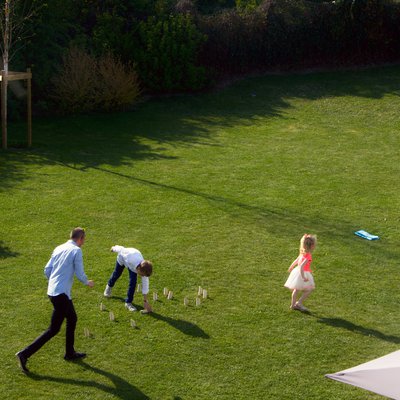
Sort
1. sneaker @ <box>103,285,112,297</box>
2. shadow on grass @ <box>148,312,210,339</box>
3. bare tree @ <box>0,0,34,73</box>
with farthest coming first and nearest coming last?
bare tree @ <box>0,0,34,73</box>
sneaker @ <box>103,285,112,297</box>
shadow on grass @ <box>148,312,210,339</box>

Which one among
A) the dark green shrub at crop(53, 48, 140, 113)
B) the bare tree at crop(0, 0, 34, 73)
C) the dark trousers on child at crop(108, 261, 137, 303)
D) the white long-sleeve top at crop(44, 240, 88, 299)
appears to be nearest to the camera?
the white long-sleeve top at crop(44, 240, 88, 299)

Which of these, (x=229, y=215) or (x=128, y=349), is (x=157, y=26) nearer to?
(x=229, y=215)

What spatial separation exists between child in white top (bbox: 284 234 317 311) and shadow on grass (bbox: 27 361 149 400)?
3.46 m

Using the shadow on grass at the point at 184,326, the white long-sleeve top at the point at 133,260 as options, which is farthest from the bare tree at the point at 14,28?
the shadow on grass at the point at 184,326

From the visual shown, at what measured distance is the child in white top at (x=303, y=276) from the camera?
42.0ft

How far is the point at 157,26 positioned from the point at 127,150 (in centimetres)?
743

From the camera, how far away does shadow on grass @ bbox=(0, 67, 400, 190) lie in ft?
70.8

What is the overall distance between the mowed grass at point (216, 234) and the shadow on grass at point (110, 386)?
0.03 m

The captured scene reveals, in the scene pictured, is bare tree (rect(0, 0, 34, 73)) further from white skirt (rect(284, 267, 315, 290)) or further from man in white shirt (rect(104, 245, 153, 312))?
white skirt (rect(284, 267, 315, 290))

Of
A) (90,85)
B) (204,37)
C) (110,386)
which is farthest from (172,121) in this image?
(110,386)

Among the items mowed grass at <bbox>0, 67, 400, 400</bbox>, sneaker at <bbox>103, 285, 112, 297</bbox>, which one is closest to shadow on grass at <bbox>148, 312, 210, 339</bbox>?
mowed grass at <bbox>0, 67, 400, 400</bbox>

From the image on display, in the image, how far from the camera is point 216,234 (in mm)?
16375

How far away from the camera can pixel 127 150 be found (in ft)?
72.9

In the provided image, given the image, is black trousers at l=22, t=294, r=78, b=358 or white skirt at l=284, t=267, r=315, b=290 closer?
black trousers at l=22, t=294, r=78, b=358
